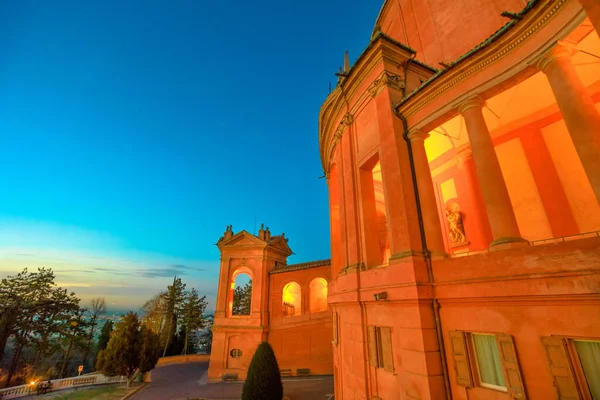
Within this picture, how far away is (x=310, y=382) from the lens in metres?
20.9

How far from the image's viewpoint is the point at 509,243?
5.41 meters

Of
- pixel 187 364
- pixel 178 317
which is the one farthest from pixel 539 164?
pixel 178 317

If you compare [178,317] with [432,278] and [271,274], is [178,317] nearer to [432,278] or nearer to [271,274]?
[271,274]

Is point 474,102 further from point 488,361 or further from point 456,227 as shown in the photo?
point 456,227

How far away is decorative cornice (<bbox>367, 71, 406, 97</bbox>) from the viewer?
868cm

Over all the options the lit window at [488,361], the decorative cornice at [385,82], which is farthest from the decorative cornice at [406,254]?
the decorative cornice at [385,82]

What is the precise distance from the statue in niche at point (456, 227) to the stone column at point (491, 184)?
5859 millimetres

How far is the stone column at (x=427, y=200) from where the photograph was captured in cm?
689

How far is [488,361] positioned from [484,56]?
22.9 feet

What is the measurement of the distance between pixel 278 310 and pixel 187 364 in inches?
650

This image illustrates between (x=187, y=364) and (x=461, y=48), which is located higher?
(x=461, y=48)

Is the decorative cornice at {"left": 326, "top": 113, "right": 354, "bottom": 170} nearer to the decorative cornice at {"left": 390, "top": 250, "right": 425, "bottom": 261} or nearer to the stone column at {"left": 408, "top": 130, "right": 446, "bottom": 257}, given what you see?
the stone column at {"left": 408, "top": 130, "right": 446, "bottom": 257}

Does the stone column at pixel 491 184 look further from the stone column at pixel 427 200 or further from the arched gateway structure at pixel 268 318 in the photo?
the arched gateway structure at pixel 268 318

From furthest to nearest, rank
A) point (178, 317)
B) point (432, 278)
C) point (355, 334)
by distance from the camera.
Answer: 1. point (178, 317)
2. point (355, 334)
3. point (432, 278)
